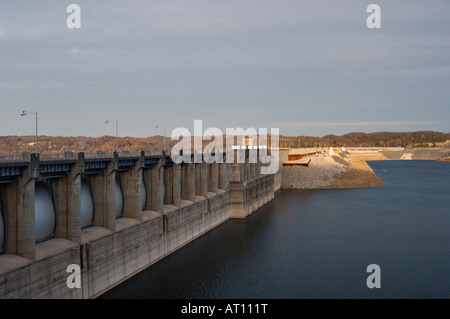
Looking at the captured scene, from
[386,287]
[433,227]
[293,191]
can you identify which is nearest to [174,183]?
[386,287]

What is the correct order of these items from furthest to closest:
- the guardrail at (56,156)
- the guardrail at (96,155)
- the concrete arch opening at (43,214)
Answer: the guardrail at (96,155), the concrete arch opening at (43,214), the guardrail at (56,156)

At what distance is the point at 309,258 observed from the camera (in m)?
44.6

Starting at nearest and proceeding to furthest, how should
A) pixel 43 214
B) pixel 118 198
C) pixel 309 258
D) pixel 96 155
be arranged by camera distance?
pixel 43 214, pixel 96 155, pixel 118 198, pixel 309 258

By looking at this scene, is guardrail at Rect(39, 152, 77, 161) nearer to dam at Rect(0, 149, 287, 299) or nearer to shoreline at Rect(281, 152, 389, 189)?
dam at Rect(0, 149, 287, 299)

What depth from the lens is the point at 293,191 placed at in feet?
361

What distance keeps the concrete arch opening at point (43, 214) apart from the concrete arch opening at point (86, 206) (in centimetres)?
373

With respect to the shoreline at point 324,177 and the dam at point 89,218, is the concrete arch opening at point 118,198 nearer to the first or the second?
the dam at point 89,218

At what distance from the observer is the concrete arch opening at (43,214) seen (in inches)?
1117

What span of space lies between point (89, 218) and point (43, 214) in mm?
5511

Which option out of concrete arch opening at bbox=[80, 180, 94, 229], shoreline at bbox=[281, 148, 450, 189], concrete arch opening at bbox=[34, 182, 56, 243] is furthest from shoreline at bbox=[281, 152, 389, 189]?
concrete arch opening at bbox=[34, 182, 56, 243]

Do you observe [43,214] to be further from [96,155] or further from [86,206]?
[96,155]

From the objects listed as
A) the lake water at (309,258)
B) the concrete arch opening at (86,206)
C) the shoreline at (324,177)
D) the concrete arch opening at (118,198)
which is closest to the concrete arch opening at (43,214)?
the concrete arch opening at (86,206)

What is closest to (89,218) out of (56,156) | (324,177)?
(56,156)
